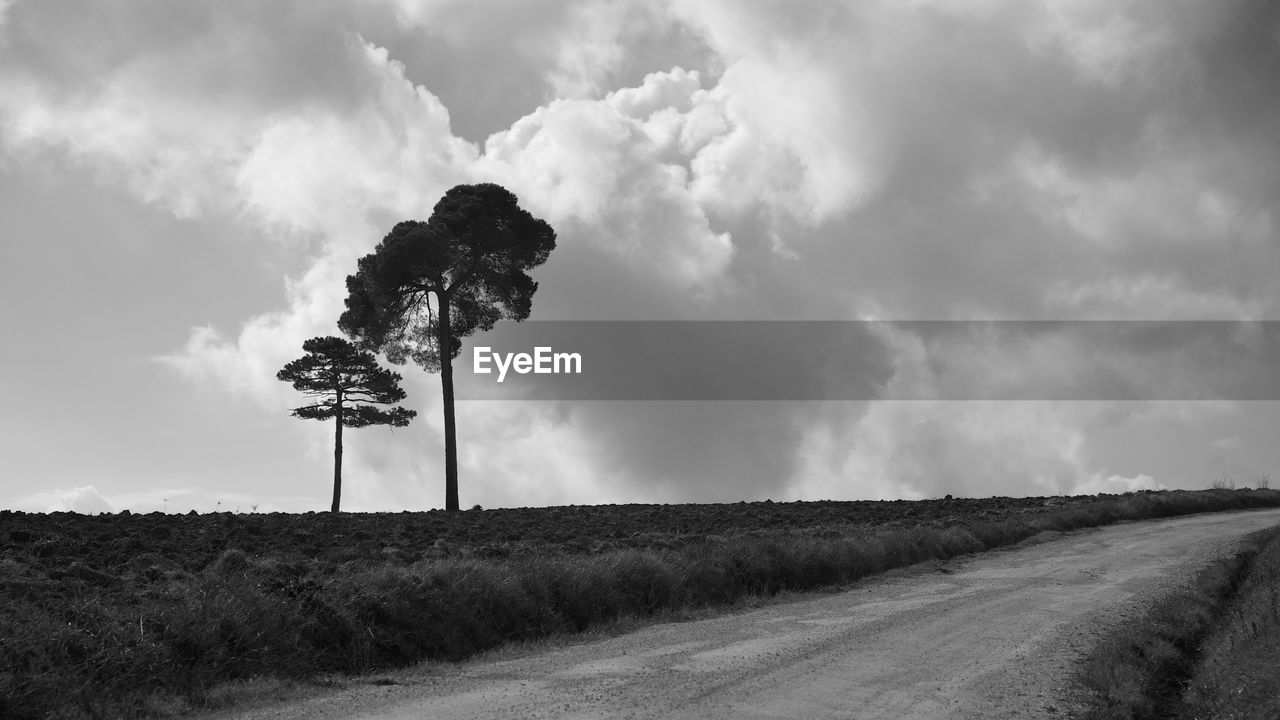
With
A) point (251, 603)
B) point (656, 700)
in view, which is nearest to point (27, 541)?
point (251, 603)

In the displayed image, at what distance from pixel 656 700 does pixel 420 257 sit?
38.2 metres

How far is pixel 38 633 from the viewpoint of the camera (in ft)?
33.5

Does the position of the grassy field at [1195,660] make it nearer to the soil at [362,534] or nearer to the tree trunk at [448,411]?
the soil at [362,534]

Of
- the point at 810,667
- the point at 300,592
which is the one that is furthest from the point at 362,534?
the point at 810,667

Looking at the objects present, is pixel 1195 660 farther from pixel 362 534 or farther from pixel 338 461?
pixel 338 461

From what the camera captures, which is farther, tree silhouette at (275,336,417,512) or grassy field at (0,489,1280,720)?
tree silhouette at (275,336,417,512)

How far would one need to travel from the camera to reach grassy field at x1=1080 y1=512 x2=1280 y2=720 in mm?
10438

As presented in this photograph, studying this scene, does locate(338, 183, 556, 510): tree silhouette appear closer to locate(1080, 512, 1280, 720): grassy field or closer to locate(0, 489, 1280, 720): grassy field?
locate(0, 489, 1280, 720): grassy field

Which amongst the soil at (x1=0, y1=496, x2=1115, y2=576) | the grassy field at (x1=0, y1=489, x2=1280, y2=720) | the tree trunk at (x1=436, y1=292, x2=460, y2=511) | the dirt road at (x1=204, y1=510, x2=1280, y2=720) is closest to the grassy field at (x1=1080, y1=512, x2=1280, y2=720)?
the dirt road at (x1=204, y1=510, x2=1280, y2=720)

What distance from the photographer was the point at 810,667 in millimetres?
11508

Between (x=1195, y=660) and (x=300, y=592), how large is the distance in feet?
42.5

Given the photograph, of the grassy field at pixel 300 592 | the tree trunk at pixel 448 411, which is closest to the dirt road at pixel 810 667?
the grassy field at pixel 300 592

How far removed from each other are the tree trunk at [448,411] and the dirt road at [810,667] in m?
27.4

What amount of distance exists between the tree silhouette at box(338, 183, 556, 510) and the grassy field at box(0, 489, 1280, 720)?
1972 cm
